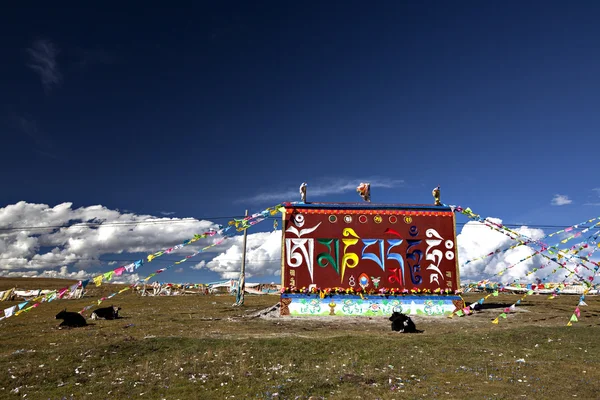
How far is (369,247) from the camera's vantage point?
27891mm

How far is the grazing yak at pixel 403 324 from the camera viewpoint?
65.3 feet

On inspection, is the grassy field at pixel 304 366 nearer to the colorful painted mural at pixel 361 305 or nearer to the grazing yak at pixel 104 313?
the grazing yak at pixel 104 313

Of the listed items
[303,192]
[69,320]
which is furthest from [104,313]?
[303,192]

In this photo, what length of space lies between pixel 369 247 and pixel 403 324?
8.43 m

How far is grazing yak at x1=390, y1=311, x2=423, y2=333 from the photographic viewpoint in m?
19.9

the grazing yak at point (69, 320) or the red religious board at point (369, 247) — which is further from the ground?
the red religious board at point (369, 247)

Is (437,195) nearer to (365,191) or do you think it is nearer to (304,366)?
(365,191)

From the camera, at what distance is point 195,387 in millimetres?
10109

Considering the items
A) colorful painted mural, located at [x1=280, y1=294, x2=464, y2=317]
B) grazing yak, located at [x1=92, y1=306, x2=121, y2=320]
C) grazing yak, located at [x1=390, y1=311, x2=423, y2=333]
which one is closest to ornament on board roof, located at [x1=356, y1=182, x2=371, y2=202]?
colorful painted mural, located at [x1=280, y1=294, x2=464, y2=317]

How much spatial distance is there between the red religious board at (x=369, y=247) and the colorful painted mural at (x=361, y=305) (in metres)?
0.78

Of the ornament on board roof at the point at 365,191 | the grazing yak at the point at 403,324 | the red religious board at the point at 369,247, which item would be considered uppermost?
the ornament on board roof at the point at 365,191

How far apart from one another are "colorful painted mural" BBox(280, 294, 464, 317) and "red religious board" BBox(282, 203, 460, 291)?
78 cm

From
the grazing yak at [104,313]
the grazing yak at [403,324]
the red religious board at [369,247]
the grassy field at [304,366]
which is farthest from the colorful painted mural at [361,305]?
the grazing yak at [104,313]

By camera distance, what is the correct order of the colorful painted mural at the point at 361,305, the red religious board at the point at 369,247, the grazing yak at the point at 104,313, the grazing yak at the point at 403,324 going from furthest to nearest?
1. the red religious board at the point at 369,247
2. the colorful painted mural at the point at 361,305
3. the grazing yak at the point at 104,313
4. the grazing yak at the point at 403,324
